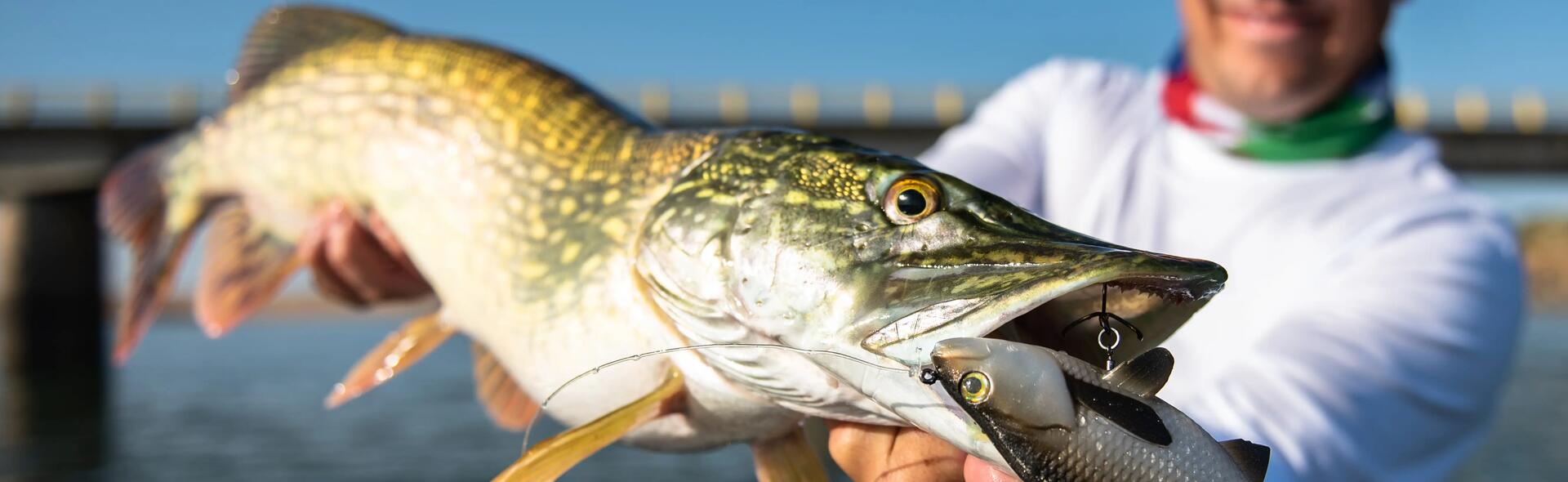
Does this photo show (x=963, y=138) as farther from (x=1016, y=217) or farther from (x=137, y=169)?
(x=137, y=169)

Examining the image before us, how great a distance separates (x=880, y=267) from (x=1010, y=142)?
1.84m

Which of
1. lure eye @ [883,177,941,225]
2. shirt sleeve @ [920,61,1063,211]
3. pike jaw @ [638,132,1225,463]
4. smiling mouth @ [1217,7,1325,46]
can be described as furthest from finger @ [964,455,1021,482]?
smiling mouth @ [1217,7,1325,46]

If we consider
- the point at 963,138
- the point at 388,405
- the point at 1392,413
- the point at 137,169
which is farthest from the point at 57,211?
the point at 1392,413

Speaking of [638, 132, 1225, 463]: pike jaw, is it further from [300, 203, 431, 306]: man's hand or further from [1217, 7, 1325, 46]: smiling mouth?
[1217, 7, 1325, 46]: smiling mouth

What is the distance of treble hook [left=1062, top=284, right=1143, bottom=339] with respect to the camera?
4.12ft

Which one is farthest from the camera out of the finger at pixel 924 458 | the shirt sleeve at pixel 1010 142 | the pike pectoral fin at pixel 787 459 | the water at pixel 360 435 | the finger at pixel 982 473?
the water at pixel 360 435

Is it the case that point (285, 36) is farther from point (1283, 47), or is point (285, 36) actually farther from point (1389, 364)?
point (1389, 364)

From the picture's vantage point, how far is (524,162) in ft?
6.78

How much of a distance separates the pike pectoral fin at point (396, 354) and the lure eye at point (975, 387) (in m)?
1.35

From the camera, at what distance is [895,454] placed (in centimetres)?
159

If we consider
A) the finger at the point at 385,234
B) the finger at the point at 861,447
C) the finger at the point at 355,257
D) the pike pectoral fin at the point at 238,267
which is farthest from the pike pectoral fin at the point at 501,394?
the pike pectoral fin at the point at 238,267

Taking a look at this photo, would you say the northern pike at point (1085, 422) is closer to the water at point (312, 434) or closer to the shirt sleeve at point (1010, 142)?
the shirt sleeve at point (1010, 142)

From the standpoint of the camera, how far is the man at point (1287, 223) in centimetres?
212

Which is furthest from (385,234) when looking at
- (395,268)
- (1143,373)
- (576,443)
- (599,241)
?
(1143,373)
